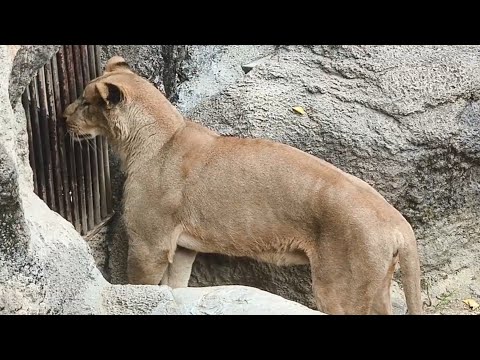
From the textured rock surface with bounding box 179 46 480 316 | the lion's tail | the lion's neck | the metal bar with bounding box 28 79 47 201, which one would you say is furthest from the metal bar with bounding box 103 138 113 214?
the lion's tail

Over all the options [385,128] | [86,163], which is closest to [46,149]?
[86,163]

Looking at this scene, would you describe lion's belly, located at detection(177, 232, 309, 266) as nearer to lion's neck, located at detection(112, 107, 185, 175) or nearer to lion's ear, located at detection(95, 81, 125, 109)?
lion's neck, located at detection(112, 107, 185, 175)

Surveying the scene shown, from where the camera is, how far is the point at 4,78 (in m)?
5.31

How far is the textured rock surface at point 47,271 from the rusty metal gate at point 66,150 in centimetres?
63

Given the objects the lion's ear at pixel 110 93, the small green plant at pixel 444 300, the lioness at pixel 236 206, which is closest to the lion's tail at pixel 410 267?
the lioness at pixel 236 206

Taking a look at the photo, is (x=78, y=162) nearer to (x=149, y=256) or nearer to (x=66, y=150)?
(x=66, y=150)

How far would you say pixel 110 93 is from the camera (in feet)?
22.1

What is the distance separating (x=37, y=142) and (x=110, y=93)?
2.13ft

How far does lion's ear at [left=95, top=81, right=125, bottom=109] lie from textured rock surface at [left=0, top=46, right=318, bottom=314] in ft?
2.78

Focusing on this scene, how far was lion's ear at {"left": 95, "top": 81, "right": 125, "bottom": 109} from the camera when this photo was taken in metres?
6.69

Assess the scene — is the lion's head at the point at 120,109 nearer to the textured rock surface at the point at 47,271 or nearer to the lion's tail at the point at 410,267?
the textured rock surface at the point at 47,271

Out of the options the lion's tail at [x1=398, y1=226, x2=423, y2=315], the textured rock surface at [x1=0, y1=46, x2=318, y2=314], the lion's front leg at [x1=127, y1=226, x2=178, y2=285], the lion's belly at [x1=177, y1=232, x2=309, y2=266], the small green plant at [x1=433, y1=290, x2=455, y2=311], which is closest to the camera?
the textured rock surface at [x1=0, y1=46, x2=318, y2=314]

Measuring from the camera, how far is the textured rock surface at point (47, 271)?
16.1ft

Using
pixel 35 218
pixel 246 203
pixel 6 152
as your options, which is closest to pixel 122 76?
pixel 246 203
